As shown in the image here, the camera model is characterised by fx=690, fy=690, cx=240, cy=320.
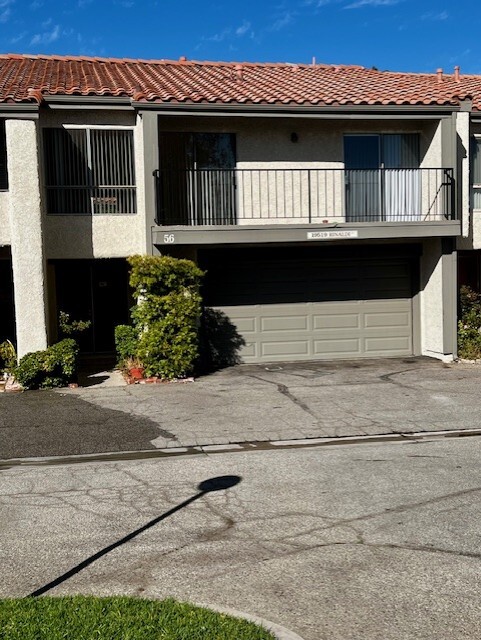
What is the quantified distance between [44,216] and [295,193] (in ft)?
18.5

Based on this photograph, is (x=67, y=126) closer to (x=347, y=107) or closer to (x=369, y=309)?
(x=347, y=107)

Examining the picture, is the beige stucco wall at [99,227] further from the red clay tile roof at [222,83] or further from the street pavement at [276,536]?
the street pavement at [276,536]

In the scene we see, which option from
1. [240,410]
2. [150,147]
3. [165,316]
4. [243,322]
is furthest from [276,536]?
[243,322]

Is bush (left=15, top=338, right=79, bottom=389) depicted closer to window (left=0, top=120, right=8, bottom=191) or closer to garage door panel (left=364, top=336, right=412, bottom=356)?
window (left=0, top=120, right=8, bottom=191)

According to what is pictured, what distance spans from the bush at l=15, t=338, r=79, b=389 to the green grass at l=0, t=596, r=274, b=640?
29.4 ft

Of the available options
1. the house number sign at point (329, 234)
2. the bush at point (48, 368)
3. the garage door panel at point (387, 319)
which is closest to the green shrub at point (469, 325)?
the garage door panel at point (387, 319)

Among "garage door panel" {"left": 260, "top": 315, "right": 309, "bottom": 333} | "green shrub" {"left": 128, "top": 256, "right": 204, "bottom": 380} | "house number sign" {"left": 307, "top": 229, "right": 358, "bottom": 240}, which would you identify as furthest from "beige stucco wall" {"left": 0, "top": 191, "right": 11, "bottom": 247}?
"house number sign" {"left": 307, "top": 229, "right": 358, "bottom": 240}

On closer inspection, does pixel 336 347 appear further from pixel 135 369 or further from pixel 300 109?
pixel 300 109

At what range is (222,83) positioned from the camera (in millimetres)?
16922

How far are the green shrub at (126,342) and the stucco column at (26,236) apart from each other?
162cm

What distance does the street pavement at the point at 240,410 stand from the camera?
9.68 metres

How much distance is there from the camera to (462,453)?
8.55 metres

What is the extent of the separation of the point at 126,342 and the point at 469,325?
313 inches

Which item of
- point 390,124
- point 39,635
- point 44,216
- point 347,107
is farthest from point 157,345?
point 39,635
